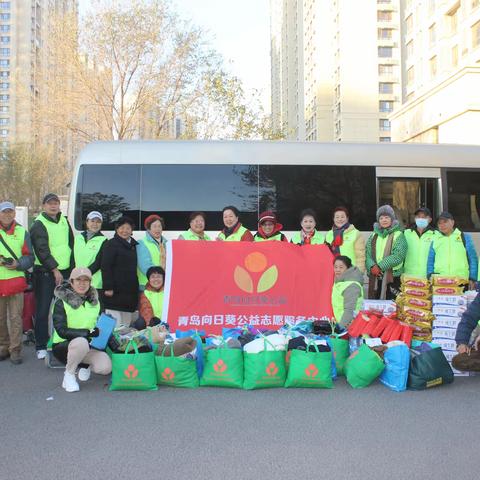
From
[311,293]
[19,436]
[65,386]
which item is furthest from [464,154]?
[19,436]

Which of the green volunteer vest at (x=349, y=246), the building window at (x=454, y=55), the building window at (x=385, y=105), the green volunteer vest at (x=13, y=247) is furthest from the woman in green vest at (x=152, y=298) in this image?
the building window at (x=385, y=105)

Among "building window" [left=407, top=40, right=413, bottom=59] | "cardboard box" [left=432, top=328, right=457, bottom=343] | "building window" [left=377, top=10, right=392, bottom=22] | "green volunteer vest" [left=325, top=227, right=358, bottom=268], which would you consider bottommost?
"cardboard box" [left=432, top=328, right=457, bottom=343]

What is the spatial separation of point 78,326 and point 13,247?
5.27 ft

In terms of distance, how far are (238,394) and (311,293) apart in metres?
1.93

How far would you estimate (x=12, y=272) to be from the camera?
21.5 ft

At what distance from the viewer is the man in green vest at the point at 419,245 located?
7469 mm

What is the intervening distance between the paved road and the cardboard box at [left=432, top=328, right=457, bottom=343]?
0.62 metres

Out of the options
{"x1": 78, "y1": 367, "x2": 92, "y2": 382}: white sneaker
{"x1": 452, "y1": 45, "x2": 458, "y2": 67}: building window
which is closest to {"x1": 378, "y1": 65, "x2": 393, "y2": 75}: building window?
{"x1": 452, "y1": 45, "x2": 458, "y2": 67}: building window

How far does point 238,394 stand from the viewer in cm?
531

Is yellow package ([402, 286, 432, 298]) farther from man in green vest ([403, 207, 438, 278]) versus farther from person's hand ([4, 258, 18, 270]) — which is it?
person's hand ([4, 258, 18, 270])

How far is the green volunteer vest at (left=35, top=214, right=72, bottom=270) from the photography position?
694cm

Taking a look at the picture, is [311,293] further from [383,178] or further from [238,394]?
[383,178]

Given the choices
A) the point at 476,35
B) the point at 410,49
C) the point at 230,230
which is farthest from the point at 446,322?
the point at 410,49

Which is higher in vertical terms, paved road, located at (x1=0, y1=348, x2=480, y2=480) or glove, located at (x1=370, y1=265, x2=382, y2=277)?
glove, located at (x1=370, y1=265, x2=382, y2=277)
